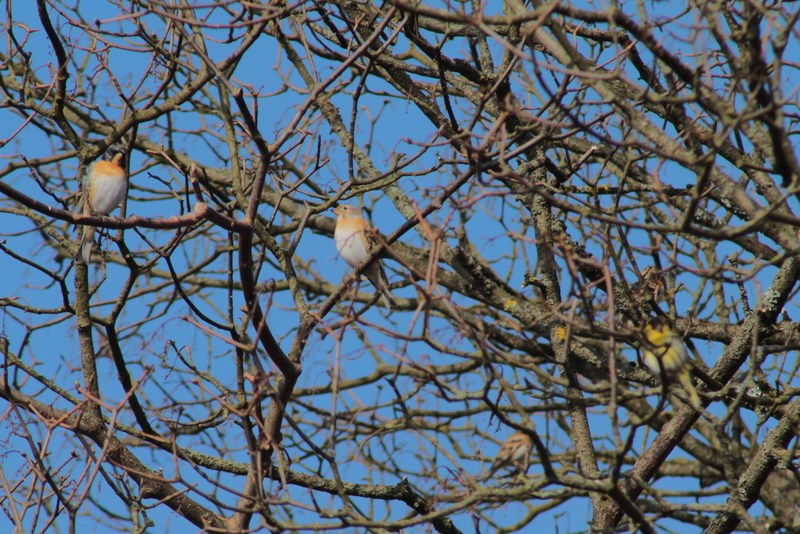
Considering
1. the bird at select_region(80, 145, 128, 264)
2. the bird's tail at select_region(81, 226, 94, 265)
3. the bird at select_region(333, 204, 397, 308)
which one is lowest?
the bird's tail at select_region(81, 226, 94, 265)

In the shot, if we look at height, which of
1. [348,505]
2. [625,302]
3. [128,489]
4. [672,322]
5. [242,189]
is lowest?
[348,505]

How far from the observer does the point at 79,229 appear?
563cm

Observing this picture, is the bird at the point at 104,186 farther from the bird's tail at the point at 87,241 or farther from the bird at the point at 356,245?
the bird at the point at 356,245

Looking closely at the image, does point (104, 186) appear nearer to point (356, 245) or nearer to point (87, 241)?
point (87, 241)

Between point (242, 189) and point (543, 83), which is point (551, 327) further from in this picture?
point (543, 83)

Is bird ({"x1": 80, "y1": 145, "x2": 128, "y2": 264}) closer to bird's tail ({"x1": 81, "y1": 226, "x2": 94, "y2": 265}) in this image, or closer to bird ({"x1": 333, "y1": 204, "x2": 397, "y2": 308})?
bird's tail ({"x1": 81, "y1": 226, "x2": 94, "y2": 265})

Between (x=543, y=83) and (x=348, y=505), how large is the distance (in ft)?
6.10

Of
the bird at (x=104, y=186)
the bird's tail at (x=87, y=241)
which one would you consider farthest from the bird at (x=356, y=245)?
the bird's tail at (x=87, y=241)

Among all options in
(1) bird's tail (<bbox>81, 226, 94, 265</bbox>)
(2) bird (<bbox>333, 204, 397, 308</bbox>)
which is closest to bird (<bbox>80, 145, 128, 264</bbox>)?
(1) bird's tail (<bbox>81, 226, 94, 265</bbox>)

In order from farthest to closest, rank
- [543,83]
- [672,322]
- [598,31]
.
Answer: [598,31] → [672,322] → [543,83]

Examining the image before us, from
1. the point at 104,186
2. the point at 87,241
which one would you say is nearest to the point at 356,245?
the point at 104,186

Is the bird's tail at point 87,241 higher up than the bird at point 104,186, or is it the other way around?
the bird at point 104,186

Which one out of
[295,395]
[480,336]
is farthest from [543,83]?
[295,395]

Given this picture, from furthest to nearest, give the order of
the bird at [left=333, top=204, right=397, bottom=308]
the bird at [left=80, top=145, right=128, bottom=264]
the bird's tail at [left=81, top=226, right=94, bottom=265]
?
the bird at [left=333, top=204, right=397, bottom=308] → the bird at [left=80, top=145, right=128, bottom=264] → the bird's tail at [left=81, top=226, right=94, bottom=265]
